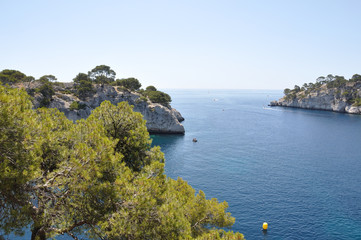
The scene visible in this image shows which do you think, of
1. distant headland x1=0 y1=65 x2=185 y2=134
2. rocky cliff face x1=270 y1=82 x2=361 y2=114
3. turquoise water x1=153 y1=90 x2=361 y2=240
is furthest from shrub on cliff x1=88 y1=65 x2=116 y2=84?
rocky cliff face x1=270 y1=82 x2=361 y2=114

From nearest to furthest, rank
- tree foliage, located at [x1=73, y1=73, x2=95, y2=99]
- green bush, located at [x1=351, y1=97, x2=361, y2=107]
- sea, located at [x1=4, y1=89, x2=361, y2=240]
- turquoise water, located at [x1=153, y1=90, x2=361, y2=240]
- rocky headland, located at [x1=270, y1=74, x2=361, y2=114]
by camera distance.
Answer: sea, located at [x1=4, y1=89, x2=361, y2=240], turquoise water, located at [x1=153, y1=90, x2=361, y2=240], tree foliage, located at [x1=73, y1=73, x2=95, y2=99], green bush, located at [x1=351, y1=97, x2=361, y2=107], rocky headland, located at [x1=270, y1=74, x2=361, y2=114]

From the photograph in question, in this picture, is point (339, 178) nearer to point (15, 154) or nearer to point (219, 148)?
point (219, 148)

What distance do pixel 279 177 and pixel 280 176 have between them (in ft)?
2.47

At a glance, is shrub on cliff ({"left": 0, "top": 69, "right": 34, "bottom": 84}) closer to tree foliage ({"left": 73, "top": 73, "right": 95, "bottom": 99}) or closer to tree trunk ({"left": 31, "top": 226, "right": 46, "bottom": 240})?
tree foliage ({"left": 73, "top": 73, "right": 95, "bottom": 99})

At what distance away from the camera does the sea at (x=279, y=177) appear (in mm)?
36719

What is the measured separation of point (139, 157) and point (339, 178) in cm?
5493

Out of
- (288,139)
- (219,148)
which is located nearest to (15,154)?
(219,148)

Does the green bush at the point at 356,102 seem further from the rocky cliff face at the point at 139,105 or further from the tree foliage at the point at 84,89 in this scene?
the tree foliage at the point at 84,89

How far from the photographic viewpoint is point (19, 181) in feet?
34.3

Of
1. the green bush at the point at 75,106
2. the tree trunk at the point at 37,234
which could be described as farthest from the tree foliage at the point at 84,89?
the tree trunk at the point at 37,234

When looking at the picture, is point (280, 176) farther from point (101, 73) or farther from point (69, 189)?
point (101, 73)

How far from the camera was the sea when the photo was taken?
36719 millimetres

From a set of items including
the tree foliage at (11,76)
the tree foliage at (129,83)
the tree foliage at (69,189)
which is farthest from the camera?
the tree foliage at (129,83)

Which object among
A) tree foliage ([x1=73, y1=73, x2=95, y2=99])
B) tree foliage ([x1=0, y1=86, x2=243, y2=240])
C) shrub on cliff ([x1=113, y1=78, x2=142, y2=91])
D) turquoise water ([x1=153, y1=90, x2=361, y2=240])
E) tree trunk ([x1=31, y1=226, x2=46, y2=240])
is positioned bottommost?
turquoise water ([x1=153, y1=90, x2=361, y2=240])
